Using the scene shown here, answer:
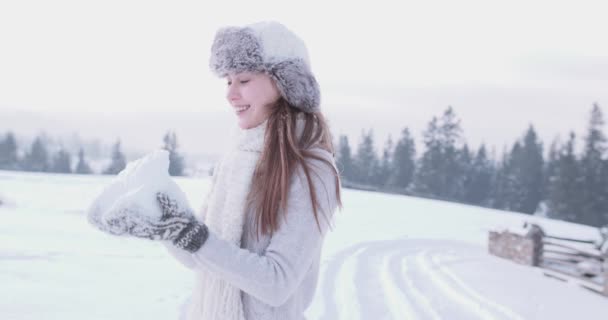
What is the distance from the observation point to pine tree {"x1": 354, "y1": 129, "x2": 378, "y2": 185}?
49.1 meters

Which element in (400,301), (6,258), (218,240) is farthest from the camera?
(6,258)

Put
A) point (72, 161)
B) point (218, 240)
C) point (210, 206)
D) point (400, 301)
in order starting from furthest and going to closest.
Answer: point (72, 161) → point (400, 301) → point (210, 206) → point (218, 240)

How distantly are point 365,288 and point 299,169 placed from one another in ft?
19.9

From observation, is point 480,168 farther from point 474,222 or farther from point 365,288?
point 365,288

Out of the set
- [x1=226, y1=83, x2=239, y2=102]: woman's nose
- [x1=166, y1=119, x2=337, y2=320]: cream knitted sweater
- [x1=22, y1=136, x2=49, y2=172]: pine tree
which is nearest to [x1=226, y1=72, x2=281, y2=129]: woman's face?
[x1=226, y1=83, x2=239, y2=102]: woman's nose

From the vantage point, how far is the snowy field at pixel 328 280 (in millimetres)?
5352

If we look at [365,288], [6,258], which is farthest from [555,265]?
[6,258]

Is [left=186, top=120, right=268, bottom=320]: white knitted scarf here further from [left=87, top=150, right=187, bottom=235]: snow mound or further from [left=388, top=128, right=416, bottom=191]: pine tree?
[left=388, top=128, right=416, bottom=191]: pine tree

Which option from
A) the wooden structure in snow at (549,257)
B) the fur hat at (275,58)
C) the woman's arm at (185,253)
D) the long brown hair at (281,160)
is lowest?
the wooden structure in snow at (549,257)

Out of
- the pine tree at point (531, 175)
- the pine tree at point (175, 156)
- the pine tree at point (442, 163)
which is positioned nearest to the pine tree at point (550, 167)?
the pine tree at point (531, 175)

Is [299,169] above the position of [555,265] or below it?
above

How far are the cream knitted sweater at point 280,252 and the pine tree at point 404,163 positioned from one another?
4739 centimetres

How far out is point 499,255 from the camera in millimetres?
12492

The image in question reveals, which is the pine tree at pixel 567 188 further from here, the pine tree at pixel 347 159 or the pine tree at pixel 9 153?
the pine tree at pixel 9 153
